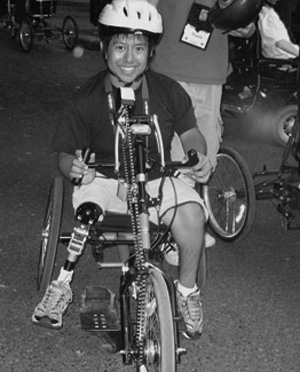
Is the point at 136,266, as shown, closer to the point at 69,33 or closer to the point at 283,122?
the point at 283,122

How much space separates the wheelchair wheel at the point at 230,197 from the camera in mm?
4398

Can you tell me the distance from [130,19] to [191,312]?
1389mm

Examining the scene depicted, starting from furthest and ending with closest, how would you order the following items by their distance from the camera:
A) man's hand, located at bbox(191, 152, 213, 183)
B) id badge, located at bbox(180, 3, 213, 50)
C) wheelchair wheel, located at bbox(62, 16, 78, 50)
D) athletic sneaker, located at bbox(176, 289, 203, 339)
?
wheelchair wheel, located at bbox(62, 16, 78, 50)
id badge, located at bbox(180, 3, 213, 50)
athletic sneaker, located at bbox(176, 289, 203, 339)
man's hand, located at bbox(191, 152, 213, 183)

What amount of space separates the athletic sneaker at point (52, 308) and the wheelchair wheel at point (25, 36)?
25.4ft

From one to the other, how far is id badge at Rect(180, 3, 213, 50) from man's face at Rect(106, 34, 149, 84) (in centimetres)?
82

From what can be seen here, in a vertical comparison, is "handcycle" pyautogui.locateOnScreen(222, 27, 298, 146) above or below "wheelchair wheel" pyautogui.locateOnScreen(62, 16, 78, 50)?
above

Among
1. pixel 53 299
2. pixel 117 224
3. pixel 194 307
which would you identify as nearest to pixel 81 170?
pixel 117 224

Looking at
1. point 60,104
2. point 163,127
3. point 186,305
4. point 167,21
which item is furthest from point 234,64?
point 186,305

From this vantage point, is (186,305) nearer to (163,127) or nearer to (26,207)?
(163,127)

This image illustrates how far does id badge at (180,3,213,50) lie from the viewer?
13.4 feet

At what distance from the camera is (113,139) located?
3.37m

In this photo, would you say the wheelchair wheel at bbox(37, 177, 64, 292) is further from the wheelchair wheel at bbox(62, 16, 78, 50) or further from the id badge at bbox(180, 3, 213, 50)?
the wheelchair wheel at bbox(62, 16, 78, 50)

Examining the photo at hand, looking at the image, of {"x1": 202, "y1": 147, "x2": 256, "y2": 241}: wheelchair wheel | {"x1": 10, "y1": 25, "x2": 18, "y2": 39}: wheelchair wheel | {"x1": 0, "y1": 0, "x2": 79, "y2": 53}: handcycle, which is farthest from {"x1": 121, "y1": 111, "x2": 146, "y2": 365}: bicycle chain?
{"x1": 10, "y1": 25, "x2": 18, "y2": 39}: wheelchair wheel

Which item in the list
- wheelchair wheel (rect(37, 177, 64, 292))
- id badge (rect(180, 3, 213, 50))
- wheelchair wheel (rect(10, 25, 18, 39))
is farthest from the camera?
wheelchair wheel (rect(10, 25, 18, 39))
